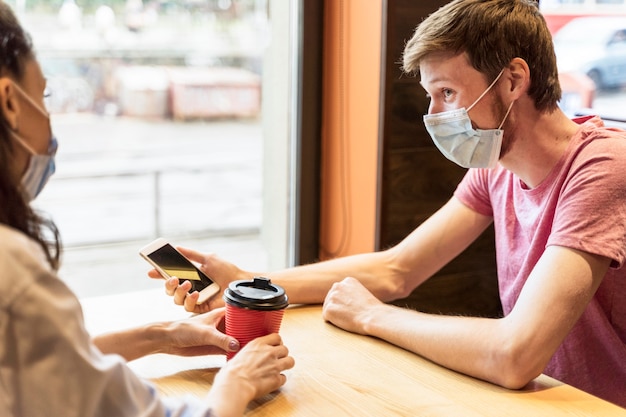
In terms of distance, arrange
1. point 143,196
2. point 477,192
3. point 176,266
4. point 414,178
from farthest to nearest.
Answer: point 143,196 < point 414,178 < point 477,192 < point 176,266

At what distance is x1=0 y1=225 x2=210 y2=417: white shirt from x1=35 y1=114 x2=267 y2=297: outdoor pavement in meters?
3.17

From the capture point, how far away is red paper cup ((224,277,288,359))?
135 centimetres

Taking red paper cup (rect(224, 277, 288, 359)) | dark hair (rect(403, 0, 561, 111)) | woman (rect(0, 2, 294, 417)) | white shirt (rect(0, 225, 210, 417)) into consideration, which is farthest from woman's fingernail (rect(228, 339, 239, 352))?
dark hair (rect(403, 0, 561, 111))

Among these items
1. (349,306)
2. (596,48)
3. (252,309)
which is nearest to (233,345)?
(252,309)

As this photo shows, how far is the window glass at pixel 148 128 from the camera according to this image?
11.1 feet

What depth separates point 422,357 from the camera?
1510 millimetres

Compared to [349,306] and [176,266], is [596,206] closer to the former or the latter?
[349,306]

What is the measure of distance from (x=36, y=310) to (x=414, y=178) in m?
2.10

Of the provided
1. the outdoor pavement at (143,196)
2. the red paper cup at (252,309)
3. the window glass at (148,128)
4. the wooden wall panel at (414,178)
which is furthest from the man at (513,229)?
the outdoor pavement at (143,196)

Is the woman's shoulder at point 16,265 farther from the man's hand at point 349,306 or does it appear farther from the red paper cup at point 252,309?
the man's hand at point 349,306

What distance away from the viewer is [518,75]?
1.68 m

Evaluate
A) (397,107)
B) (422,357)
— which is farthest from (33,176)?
(397,107)

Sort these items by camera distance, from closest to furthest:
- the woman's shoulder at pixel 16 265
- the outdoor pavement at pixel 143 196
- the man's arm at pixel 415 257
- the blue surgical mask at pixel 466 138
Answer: the woman's shoulder at pixel 16 265 → the blue surgical mask at pixel 466 138 → the man's arm at pixel 415 257 → the outdoor pavement at pixel 143 196

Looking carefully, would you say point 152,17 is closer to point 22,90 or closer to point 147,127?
point 147,127
